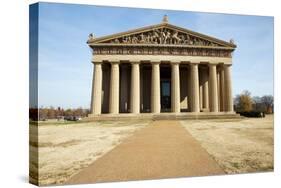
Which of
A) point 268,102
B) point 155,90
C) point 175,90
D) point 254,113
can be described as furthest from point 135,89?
point 268,102

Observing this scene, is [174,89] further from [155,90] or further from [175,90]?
[155,90]

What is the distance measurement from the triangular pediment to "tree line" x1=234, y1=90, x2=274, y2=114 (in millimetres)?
3122

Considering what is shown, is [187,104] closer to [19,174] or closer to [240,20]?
[240,20]

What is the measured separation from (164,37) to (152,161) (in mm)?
9437

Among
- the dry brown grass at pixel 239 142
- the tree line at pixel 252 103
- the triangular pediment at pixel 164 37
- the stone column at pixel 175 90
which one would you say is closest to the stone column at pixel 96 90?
the triangular pediment at pixel 164 37

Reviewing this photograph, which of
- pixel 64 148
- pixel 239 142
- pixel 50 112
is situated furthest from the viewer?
pixel 239 142

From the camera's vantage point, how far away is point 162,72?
39.1 meters

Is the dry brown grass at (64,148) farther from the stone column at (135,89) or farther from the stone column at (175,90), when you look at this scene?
the stone column at (135,89)

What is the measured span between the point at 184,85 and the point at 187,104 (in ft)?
20.7

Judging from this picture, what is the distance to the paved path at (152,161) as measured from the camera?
634 inches

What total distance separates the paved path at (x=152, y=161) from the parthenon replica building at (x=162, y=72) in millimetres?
4547

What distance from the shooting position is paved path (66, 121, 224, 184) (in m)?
16.1

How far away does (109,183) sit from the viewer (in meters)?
16.0

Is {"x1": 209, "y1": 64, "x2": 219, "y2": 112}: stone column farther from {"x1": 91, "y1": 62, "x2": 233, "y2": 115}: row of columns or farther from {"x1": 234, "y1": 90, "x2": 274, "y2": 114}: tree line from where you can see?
{"x1": 234, "y1": 90, "x2": 274, "y2": 114}: tree line
